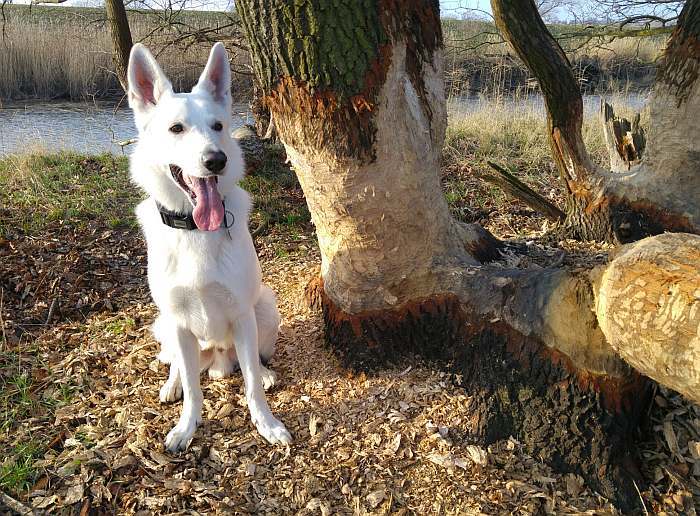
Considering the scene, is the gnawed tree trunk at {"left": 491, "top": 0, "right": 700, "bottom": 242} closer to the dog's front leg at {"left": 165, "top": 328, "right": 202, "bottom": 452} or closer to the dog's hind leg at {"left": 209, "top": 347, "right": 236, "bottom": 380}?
the dog's hind leg at {"left": 209, "top": 347, "right": 236, "bottom": 380}

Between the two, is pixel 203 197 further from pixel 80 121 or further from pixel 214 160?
pixel 80 121

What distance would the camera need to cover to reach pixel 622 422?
2.33 meters

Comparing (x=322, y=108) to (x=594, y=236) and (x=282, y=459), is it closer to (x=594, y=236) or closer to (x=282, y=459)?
(x=282, y=459)

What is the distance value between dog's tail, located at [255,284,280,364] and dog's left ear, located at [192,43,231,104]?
110 cm

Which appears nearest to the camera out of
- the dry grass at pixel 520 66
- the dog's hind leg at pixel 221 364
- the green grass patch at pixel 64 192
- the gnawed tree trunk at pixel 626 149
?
the dog's hind leg at pixel 221 364

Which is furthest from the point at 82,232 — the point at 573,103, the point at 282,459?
the point at 573,103

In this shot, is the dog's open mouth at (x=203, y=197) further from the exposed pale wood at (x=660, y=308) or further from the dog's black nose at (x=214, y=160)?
the exposed pale wood at (x=660, y=308)

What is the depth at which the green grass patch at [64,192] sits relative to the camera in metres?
5.14

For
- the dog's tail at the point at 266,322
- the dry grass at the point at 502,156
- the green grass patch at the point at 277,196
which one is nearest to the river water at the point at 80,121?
the dry grass at the point at 502,156

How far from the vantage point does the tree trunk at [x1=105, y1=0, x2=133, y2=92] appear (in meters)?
5.29

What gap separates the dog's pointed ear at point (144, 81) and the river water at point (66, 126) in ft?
17.0

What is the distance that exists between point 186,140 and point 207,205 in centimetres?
29

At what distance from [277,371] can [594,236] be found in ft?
7.97

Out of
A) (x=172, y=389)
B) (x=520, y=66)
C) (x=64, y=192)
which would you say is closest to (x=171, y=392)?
(x=172, y=389)
